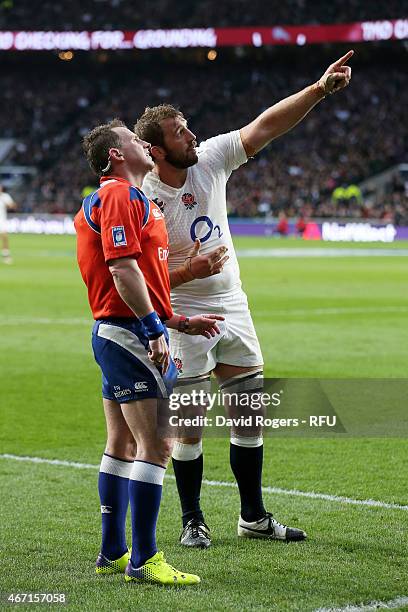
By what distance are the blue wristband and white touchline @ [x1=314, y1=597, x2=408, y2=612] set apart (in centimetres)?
130

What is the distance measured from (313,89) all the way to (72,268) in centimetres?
2259

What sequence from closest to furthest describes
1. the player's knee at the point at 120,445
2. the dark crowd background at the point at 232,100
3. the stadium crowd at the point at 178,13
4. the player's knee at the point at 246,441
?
1. the player's knee at the point at 120,445
2. the player's knee at the point at 246,441
3. the dark crowd background at the point at 232,100
4. the stadium crowd at the point at 178,13

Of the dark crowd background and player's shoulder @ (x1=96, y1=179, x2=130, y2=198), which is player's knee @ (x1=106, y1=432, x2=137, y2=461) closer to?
player's shoulder @ (x1=96, y1=179, x2=130, y2=198)

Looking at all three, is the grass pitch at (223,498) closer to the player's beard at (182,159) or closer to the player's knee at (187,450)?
the player's knee at (187,450)

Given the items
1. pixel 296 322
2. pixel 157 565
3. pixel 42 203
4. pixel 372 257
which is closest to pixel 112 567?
pixel 157 565

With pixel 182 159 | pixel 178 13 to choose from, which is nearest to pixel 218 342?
pixel 182 159

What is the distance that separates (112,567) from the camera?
5043 mm

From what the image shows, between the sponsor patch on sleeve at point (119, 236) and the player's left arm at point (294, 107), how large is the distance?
1.26 m

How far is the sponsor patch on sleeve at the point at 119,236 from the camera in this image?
462 centimetres

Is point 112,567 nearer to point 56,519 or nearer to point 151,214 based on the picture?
point 56,519

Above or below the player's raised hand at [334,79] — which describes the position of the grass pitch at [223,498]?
below

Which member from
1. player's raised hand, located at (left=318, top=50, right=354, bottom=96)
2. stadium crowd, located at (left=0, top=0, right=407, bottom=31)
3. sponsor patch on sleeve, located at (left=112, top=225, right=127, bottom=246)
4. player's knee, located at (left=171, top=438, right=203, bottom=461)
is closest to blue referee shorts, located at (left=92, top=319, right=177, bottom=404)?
sponsor patch on sleeve, located at (left=112, top=225, right=127, bottom=246)

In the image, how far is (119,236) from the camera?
4633 millimetres

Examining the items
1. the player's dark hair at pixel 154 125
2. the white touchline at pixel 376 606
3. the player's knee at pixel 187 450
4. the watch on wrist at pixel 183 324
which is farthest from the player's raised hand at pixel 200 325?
the white touchline at pixel 376 606
